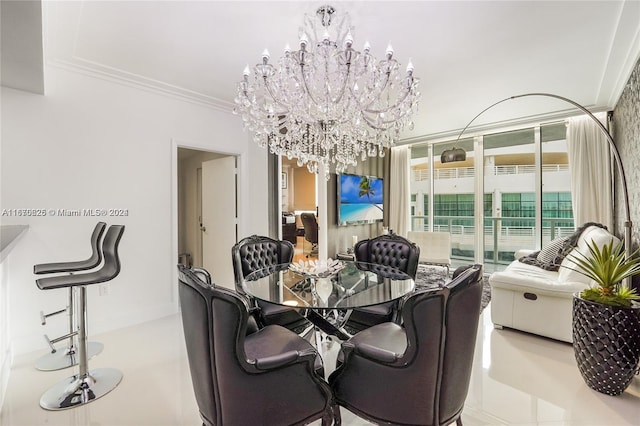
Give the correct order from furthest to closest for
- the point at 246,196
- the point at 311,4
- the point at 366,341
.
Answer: the point at 246,196
the point at 311,4
the point at 366,341

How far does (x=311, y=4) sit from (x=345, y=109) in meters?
0.79

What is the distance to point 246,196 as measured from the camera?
13.9 feet

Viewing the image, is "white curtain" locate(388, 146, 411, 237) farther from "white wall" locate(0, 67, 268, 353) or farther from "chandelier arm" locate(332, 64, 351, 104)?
"chandelier arm" locate(332, 64, 351, 104)

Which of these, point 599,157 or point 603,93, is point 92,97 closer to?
point 603,93

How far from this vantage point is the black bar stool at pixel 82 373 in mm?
1933

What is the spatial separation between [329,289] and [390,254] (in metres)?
1.07

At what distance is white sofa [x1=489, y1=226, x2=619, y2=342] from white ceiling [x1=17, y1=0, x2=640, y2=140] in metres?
1.82

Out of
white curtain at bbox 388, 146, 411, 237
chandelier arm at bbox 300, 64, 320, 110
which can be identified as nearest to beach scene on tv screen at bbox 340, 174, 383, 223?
white curtain at bbox 388, 146, 411, 237

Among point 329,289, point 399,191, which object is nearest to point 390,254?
point 329,289

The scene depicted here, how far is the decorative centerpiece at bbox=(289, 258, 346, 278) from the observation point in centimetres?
251

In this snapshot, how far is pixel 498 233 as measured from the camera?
552cm

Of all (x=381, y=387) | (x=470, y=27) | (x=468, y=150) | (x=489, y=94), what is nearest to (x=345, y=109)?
Result: (x=470, y=27)

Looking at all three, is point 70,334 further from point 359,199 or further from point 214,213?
point 359,199

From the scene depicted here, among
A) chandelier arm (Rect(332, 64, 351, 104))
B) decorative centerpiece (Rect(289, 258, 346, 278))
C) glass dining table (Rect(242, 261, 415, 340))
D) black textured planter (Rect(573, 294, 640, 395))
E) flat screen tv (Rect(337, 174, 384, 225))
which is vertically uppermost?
chandelier arm (Rect(332, 64, 351, 104))
